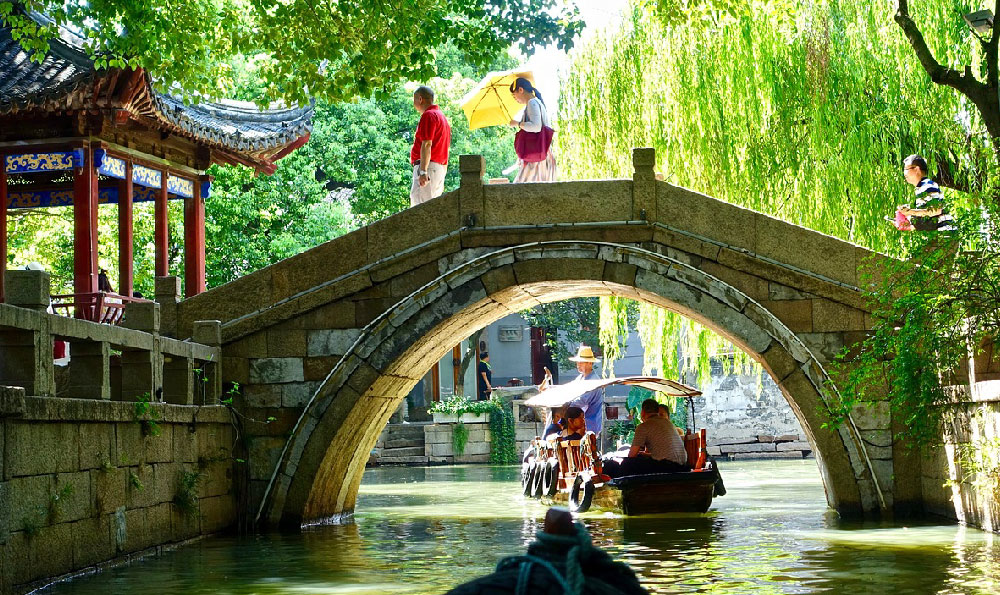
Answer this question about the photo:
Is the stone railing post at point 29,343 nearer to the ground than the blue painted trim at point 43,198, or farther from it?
nearer to the ground

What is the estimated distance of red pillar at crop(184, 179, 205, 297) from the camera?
15555 millimetres

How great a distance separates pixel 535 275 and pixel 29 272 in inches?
196

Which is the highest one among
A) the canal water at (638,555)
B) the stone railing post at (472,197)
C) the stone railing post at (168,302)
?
the stone railing post at (472,197)

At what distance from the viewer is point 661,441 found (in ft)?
42.5

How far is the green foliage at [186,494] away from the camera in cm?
1020

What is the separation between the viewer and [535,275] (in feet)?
38.1

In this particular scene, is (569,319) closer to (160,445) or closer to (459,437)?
(459,437)

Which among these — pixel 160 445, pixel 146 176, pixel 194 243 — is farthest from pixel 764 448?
pixel 160 445

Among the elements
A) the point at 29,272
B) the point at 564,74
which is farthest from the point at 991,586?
the point at 564,74

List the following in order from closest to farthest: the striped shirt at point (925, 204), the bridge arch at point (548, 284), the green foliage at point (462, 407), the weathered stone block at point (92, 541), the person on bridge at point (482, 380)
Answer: the weathered stone block at point (92, 541) < the striped shirt at point (925, 204) < the bridge arch at point (548, 284) < the green foliage at point (462, 407) < the person on bridge at point (482, 380)

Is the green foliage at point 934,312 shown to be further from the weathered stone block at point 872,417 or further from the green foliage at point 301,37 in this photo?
the green foliage at point 301,37

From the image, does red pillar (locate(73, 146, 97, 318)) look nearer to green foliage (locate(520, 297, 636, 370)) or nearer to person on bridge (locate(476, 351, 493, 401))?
green foliage (locate(520, 297, 636, 370))

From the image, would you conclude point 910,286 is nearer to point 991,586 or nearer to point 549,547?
point 991,586

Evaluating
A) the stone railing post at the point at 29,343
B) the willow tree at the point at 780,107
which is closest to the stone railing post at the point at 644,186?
the willow tree at the point at 780,107
